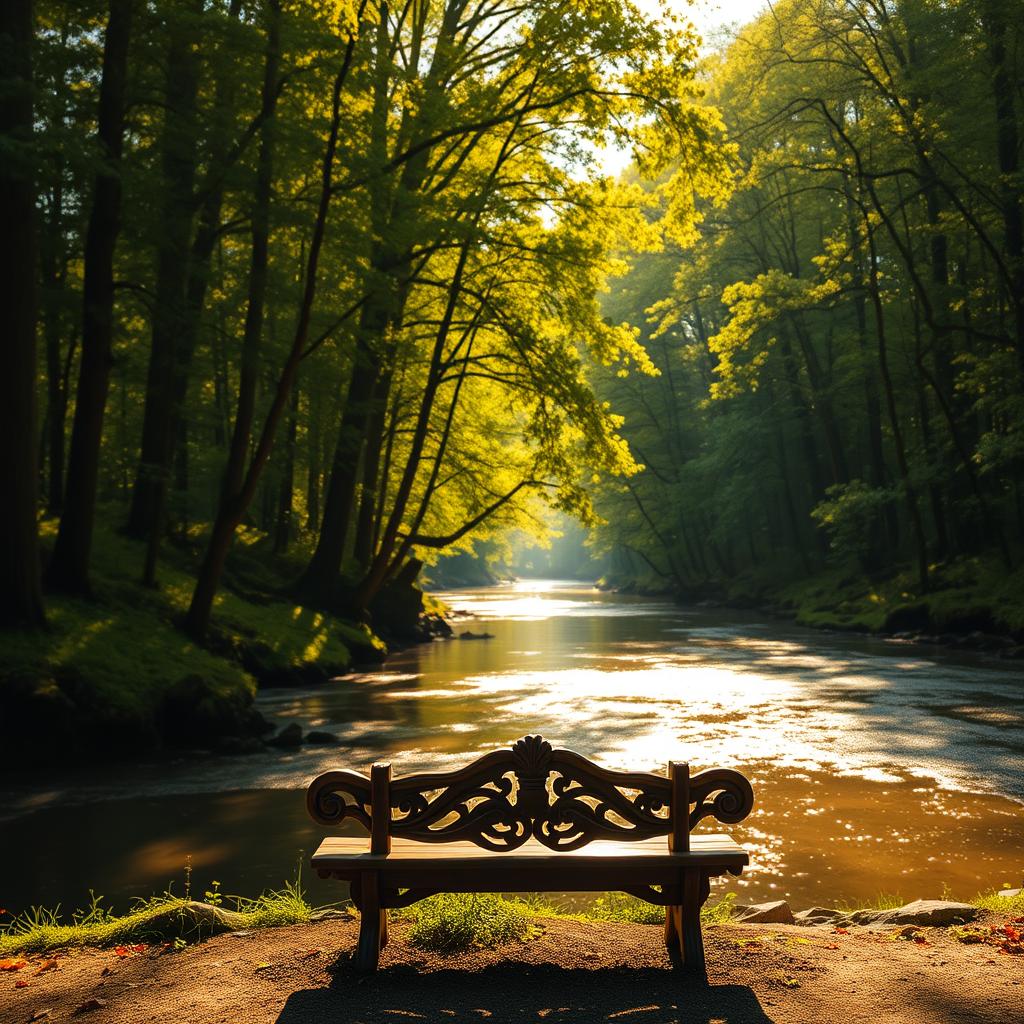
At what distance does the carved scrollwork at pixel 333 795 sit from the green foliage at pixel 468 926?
811 millimetres

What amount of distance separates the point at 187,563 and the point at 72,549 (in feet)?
23.2

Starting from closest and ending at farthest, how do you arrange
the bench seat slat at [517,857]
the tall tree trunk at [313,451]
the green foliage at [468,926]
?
the bench seat slat at [517,857] → the green foliage at [468,926] → the tall tree trunk at [313,451]

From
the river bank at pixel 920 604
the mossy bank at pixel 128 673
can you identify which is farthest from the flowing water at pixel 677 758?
the river bank at pixel 920 604

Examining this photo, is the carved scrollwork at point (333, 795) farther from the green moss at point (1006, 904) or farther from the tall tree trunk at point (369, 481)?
the tall tree trunk at point (369, 481)

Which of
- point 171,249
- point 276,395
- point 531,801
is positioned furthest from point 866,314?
point 531,801

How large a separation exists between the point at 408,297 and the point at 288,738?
14.2m

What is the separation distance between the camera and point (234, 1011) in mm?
3863

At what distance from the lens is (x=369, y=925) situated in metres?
4.33

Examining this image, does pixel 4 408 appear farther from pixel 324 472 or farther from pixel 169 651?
pixel 324 472

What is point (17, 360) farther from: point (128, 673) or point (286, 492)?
point (286, 492)

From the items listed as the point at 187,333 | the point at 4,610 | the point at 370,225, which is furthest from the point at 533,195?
the point at 4,610

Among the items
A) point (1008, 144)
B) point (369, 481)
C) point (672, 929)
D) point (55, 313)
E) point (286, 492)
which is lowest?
point (672, 929)

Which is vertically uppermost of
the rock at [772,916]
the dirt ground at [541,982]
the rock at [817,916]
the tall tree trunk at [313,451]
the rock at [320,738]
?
the tall tree trunk at [313,451]

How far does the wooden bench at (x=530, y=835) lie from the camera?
426cm
